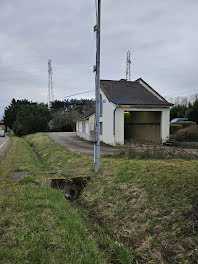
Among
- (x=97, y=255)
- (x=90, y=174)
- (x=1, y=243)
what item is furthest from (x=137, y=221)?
(x=90, y=174)

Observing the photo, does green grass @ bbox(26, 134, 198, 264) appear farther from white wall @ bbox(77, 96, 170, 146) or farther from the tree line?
the tree line

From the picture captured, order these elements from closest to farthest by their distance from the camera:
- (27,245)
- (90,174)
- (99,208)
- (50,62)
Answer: (27,245) < (99,208) < (90,174) < (50,62)

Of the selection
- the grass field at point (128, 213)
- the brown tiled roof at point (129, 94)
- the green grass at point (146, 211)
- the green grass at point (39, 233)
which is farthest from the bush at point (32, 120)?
the green grass at point (39, 233)

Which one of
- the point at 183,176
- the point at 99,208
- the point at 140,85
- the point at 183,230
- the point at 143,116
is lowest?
the point at 99,208

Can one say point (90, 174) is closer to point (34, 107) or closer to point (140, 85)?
point (140, 85)

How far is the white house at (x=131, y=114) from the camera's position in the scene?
16594mm

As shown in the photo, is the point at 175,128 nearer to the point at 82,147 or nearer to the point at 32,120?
the point at 82,147

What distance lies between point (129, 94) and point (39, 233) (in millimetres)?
16270

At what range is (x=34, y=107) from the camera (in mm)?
38156

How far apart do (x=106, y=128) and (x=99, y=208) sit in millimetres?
12052

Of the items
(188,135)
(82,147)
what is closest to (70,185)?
(82,147)

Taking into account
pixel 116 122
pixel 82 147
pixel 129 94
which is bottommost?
pixel 82 147

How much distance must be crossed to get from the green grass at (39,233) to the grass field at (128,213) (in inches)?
0.8

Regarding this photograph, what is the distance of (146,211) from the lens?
498 centimetres
